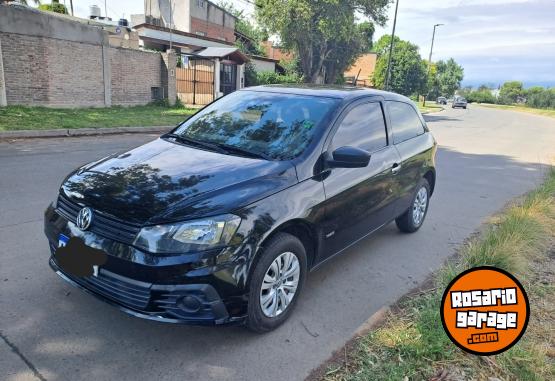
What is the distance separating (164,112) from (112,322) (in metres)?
14.6

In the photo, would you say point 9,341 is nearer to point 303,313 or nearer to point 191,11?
point 303,313

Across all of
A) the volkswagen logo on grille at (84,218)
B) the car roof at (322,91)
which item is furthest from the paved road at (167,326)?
the car roof at (322,91)

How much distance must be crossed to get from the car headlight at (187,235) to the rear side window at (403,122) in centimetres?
256

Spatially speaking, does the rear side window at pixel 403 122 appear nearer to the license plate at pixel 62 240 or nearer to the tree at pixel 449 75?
the license plate at pixel 62 240

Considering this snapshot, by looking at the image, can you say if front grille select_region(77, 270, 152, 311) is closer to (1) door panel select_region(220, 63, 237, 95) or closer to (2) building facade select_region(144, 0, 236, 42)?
(1) door panel select_region(220, 63, 237, 95)

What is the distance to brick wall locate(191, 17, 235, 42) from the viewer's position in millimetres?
37531

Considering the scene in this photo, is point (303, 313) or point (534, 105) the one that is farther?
point (534, 105)

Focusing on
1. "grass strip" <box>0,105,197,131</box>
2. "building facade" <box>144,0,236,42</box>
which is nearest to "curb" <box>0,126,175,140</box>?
"grass strip" <box>0,105,197,131</box>

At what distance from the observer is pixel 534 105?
71.6 meters

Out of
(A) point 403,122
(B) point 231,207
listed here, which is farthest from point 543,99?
(B) point 231,207

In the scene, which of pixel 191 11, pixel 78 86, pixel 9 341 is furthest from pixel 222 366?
pixel 191 11

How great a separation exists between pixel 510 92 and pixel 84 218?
102099mm

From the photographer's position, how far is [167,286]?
97.0 inches

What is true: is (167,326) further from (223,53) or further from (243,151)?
→ (223,53)
